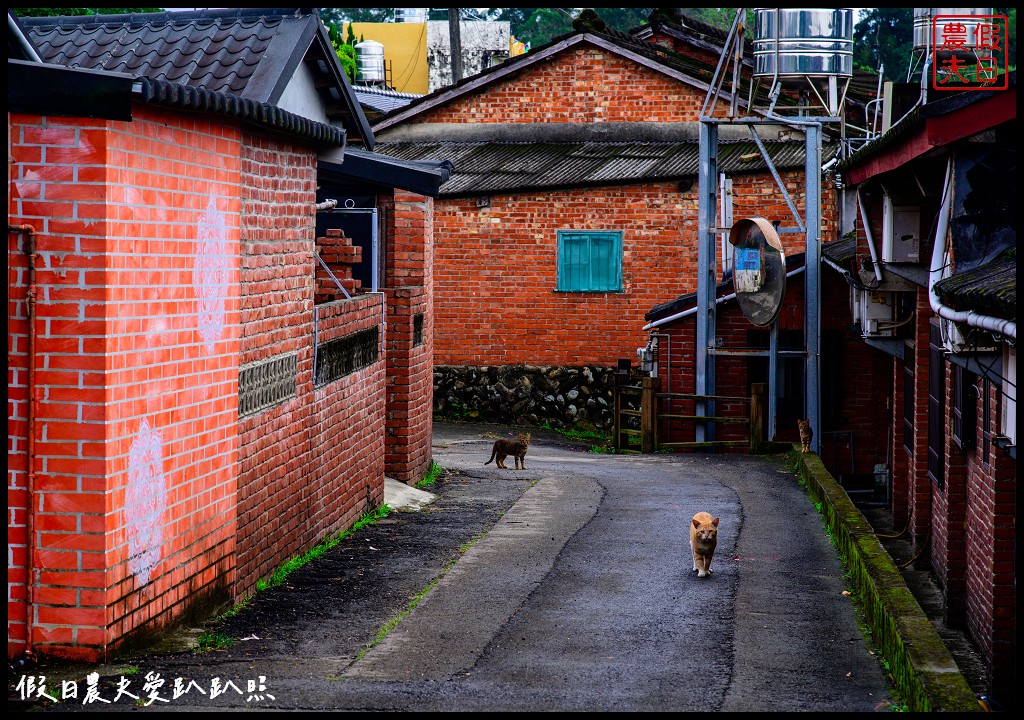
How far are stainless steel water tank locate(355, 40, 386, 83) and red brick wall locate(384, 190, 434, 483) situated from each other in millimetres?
33007

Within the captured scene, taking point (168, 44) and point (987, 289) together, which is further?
point (168, 44)

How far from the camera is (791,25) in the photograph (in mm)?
18359

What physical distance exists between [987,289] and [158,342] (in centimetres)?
470

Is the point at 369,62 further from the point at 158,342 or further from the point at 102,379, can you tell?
the point at 102,379

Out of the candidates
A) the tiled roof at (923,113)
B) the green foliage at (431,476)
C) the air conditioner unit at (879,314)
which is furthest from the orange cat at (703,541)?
the air conditioner unit at (879,314)

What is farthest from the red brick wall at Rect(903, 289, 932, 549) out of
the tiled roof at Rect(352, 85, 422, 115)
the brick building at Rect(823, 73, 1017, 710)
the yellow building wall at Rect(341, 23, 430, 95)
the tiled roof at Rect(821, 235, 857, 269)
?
the yellow building wall at Rect(341, 23, 430, 95)

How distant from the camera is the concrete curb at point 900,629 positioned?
19.6 ft

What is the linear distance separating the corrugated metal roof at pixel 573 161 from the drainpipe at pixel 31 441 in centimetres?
1811

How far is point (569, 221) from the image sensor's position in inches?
949

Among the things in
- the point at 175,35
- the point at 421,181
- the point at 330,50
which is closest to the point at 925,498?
the point at 421,181

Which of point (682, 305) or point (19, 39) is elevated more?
point (19, 39)

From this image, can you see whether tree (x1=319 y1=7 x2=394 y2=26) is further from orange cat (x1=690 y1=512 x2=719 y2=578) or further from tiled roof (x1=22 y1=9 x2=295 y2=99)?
orange cat (x1=690 y1=512 x2=719 y2=578)

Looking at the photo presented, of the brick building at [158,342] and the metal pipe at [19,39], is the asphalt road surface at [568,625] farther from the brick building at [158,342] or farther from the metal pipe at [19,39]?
the metal pipe at [19,39]

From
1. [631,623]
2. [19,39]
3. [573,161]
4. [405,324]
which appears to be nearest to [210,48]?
[19,39]
